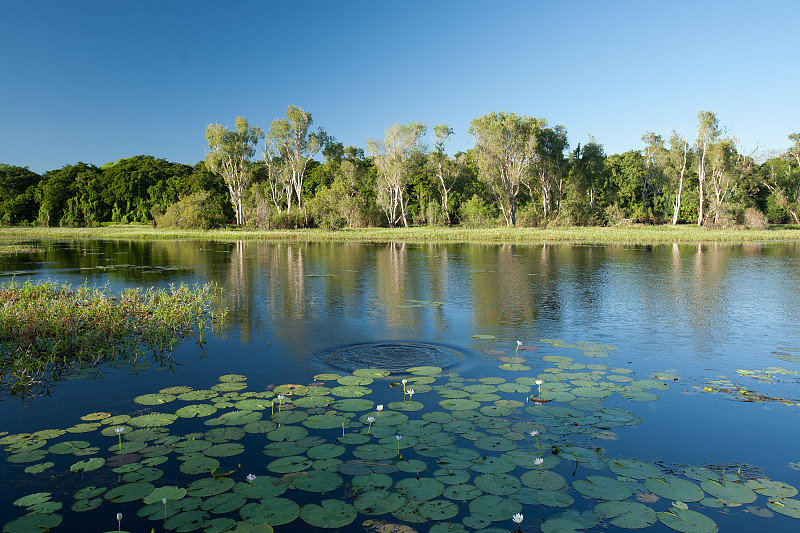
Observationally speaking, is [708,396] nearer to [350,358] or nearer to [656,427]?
[656,427]

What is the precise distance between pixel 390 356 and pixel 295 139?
211 feet

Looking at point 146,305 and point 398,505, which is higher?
point 146,305

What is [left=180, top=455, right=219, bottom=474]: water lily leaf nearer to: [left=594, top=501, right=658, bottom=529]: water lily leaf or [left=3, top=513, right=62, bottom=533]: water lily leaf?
[left=3, top=513, right=62, bottom=533]: water lily leaf

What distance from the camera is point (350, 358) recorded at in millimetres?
10242

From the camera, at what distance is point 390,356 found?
33.9ft

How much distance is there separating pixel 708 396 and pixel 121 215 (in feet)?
345

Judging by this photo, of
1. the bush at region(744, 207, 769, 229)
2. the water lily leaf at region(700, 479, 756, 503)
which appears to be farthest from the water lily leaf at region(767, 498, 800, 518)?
the bush at region(744, 207, 769, 229)

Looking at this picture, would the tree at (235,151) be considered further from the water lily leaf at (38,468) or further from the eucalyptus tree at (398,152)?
the water lily leaf at (38,468)

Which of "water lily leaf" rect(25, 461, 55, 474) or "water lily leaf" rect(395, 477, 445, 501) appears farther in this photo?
"water lily leaf" rect(25, 461, 55, 474)

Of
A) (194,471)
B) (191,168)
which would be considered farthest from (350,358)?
(191,168)

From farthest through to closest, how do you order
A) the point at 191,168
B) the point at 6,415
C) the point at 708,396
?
1. the point at 191,168
2. the point at 708,396
3. the point at 6,415

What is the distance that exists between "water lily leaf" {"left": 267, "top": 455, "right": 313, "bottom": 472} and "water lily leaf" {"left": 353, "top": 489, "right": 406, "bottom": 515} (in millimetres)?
902

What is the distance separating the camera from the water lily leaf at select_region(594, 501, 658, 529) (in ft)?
14.9

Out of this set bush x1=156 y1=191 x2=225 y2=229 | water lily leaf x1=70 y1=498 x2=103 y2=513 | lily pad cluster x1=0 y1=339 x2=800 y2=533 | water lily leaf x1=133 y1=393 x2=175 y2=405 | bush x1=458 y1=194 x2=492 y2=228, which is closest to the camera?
lily pad cluster x1=0 y1=339 x2=800 y2=533
